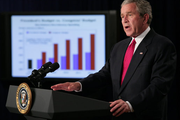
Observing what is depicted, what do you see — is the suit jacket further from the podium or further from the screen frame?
the screen frame

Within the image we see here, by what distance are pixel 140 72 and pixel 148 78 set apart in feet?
0.22

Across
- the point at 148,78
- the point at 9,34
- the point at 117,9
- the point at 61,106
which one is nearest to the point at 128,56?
the point at 148,78

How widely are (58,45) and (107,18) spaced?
795 mm

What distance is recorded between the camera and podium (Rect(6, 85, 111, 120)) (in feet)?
3.56

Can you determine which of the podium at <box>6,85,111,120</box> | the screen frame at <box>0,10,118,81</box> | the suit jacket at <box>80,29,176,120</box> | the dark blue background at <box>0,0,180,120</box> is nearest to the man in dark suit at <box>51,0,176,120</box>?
the suit jacket at <box>80,29,176,120</box>

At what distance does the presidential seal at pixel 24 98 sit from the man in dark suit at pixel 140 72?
244 mm

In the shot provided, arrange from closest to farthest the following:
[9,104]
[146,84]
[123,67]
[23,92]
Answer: [23,92]
[9,104]
[146,84]
[123,67]

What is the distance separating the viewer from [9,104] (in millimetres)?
1308

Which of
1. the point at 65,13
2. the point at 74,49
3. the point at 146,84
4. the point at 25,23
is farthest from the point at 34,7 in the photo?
the point at 146,84

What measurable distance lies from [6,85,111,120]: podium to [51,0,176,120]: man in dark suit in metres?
0.24

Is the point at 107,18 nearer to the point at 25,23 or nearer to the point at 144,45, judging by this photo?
the point at 25,23

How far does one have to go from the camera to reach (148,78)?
5.30 feet

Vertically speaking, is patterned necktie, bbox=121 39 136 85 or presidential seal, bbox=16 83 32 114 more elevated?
patterned necktie, bbox=121 39 136 85

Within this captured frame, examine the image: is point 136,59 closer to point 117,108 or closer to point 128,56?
point 128,56
